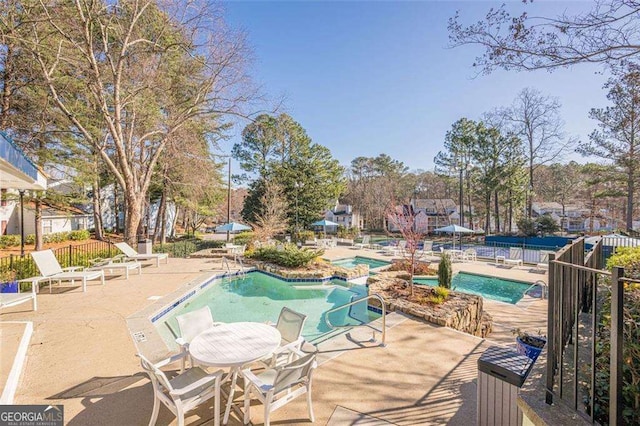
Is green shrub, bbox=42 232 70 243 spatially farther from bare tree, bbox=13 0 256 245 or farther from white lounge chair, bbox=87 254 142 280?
white lounge chair, bbox=87 254 142 280

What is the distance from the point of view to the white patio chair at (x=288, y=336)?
330 cm

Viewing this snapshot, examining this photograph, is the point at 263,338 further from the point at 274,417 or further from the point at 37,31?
the point at 37,31

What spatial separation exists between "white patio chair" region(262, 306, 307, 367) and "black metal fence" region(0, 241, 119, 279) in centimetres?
863

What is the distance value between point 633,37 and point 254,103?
11.6m

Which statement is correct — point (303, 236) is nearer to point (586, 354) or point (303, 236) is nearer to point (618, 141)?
point (586, 354)

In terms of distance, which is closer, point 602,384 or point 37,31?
point 602,384

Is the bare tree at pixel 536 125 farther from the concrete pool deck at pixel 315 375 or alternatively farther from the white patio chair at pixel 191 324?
the white patio chair at pixel 191 324

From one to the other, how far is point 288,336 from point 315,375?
0.59m

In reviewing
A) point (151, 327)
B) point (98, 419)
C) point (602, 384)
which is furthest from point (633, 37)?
point (151, 327)

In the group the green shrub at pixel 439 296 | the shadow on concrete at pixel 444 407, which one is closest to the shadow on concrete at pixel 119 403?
the shadow on concrete at pixel 444 407

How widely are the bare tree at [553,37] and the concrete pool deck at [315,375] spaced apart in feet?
15.7

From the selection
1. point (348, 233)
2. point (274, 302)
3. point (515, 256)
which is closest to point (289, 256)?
point (274, 302)

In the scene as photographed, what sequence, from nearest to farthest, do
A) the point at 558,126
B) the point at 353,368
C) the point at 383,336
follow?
the point at 353,368 < the point at 383,336 < the point at 558,126

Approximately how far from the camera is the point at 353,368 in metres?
3.75
